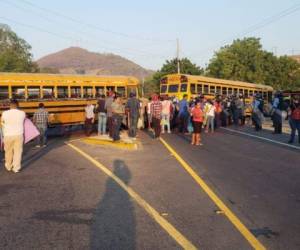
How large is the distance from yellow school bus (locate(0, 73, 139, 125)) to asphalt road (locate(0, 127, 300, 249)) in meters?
5.63

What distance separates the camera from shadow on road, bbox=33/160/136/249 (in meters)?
5.29

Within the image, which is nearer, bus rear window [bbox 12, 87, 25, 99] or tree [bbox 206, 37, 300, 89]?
bus rear window [bbox 12, 87, 25, 99]

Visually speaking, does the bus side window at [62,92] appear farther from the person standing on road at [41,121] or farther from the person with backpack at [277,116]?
the person with backpack at [277,116]

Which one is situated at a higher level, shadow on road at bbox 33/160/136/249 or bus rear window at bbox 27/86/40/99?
bus rear window at bbox 27/86/40/99

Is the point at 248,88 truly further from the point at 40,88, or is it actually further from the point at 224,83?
the point at 40,88

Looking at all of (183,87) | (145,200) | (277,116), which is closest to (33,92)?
(277,116)

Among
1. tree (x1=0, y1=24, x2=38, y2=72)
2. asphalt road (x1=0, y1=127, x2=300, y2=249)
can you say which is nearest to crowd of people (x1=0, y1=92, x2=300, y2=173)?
asphalt road (x1=0, y1=127, x2=300, y2=249)

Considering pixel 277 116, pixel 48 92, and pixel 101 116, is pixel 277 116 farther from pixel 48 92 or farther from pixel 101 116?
pixel 48 92

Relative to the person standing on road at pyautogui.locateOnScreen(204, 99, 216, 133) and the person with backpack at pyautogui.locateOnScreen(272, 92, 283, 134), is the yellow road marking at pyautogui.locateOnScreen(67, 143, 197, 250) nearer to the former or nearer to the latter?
the person standing on road at pyautogui.locateOnScreen(204, 99, 216, 133)

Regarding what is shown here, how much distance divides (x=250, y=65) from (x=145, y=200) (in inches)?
2364

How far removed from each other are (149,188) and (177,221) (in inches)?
86.8

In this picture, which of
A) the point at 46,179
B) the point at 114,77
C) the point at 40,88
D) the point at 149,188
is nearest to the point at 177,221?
the point at 149,188

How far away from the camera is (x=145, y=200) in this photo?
7.35 metres

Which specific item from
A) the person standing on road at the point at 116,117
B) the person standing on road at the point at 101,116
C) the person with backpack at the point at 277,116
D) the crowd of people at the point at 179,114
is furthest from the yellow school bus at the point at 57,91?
the person with backpack at the point at 277,116
